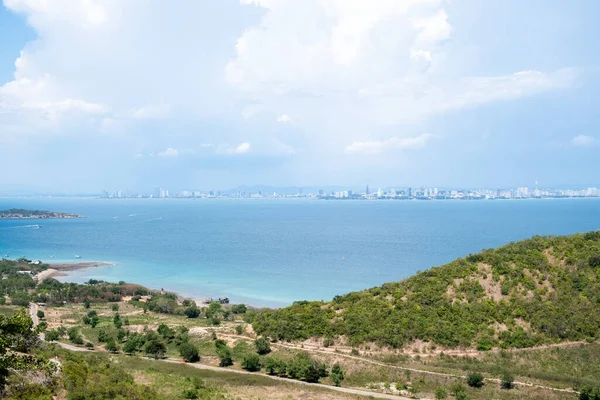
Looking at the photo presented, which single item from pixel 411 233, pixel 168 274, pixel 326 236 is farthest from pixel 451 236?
pixel 168 274

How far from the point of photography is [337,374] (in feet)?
104

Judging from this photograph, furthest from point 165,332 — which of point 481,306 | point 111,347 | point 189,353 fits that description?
point 481,306

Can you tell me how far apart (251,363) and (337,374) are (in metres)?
6.63

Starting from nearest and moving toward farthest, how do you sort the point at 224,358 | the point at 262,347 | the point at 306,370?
1. the point at 306,370
2. the point at 224,358
3. the point at 262,347

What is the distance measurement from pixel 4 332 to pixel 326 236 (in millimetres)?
133225

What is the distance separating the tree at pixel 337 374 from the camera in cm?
3086

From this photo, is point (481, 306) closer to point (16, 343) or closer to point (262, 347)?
point (262, 347)

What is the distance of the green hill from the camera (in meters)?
36.7

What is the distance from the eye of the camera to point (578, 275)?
137 ft

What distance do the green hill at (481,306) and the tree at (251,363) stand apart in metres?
6.05

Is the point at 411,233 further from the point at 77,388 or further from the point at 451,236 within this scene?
the point at 77,388

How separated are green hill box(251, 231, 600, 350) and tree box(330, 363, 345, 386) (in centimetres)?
460

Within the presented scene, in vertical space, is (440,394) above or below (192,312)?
above

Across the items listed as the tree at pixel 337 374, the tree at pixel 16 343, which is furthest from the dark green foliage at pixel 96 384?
the tree at pixel 337 374
